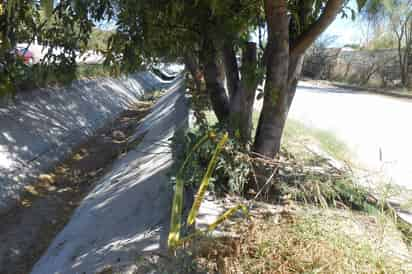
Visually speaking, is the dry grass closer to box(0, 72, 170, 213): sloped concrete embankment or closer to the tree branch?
the tree branch

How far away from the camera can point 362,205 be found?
2.74m

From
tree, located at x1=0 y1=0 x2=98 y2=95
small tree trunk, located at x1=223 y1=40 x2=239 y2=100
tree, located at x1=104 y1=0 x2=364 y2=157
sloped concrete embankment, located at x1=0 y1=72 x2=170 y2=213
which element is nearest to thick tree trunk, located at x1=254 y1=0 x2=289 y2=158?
tree, located at x1=104 y1=0 x2=364 y2=157

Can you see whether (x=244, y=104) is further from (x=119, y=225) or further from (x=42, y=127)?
(x=42, y=127)

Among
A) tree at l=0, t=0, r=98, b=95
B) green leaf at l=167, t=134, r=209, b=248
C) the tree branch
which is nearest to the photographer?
green leaf at l=167, t=134, r=209, b=248

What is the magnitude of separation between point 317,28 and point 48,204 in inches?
203

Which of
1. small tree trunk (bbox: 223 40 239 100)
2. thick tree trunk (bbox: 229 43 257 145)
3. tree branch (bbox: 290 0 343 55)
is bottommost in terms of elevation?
thick tree trunk (bbox: 229 43 257 145)


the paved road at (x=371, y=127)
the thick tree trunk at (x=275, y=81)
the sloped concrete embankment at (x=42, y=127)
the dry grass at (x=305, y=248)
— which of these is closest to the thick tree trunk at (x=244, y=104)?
the thick tree trunk at (x=275, y=81)

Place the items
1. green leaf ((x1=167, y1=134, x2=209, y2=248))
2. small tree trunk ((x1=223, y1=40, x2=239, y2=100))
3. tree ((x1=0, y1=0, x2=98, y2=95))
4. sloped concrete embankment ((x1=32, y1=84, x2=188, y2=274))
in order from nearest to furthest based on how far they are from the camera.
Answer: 1. green leaf ((x1=167, y1=134, x2=209, y2=248))
2. tree ((x1=0, y1=0, x2=98, y2=95))
3. sloped concrete embankment ((x1=32, y1=84, x2=188, y2=274))
4. small tree trunk ((x1=223, y1=40, x2=239, y2=100))

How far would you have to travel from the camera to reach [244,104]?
3504 mm

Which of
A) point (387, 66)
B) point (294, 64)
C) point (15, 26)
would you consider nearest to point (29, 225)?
point (15, 26)

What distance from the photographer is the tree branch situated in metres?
2.58

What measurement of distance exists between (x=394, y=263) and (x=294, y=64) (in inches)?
79.6

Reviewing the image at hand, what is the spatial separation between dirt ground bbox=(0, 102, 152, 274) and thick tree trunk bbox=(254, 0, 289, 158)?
3.45 metres

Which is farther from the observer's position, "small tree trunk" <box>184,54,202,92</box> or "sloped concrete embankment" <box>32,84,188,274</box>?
"small tree trunk" <box>184,54,202,92</box>
